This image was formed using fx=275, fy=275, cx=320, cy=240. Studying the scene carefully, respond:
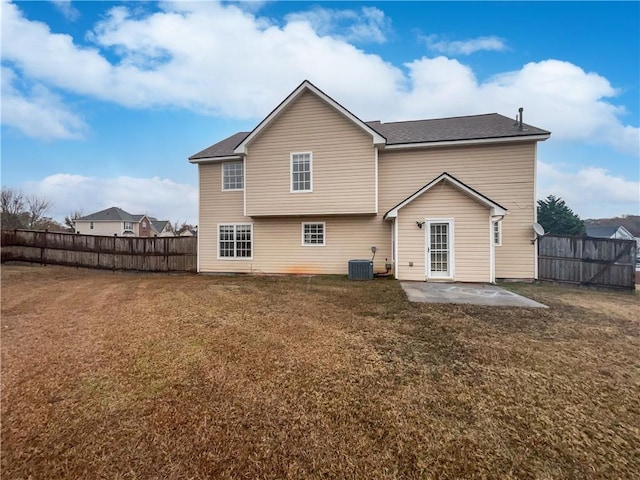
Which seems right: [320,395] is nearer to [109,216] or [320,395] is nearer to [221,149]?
[221,149]

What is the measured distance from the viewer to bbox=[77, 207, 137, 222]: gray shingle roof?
1761 inches

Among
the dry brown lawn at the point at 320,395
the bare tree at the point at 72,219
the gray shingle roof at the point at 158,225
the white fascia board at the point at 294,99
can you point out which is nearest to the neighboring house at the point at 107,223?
the bare tree at the point at 72,219

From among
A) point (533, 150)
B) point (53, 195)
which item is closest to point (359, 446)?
point (533, 150)

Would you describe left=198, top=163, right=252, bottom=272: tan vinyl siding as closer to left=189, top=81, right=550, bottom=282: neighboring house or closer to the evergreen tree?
left=189, top=81, right=550, bottom=282: neighboring house

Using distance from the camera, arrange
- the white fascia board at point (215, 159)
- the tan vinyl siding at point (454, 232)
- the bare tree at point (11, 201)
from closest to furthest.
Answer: the tan vinyl siding at point (454, 232) < the white fascia board at point (215, 159) < the bare tree at point (11, 201)

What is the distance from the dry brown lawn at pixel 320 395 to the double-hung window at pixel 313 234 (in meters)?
6.52

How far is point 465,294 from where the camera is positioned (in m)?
8.39

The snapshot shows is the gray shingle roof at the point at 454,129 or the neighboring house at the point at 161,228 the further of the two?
the neighboring house at the point at 161,228

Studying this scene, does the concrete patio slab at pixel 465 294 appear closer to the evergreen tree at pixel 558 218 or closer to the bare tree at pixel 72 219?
the evergreen tree at pixel 558 218

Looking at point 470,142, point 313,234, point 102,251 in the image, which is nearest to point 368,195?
point 313,234

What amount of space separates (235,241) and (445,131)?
1104cm

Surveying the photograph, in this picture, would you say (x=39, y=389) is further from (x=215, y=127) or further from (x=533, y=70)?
(x=533, y=70)

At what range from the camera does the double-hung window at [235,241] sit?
13430 mm

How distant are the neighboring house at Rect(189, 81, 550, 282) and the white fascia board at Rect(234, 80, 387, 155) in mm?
43
